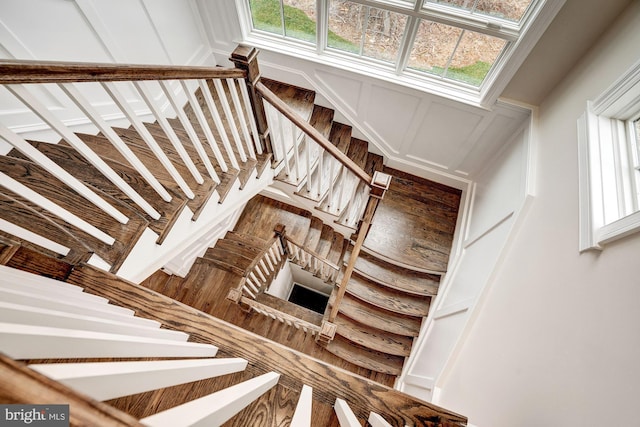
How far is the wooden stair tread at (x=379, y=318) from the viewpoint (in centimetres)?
289

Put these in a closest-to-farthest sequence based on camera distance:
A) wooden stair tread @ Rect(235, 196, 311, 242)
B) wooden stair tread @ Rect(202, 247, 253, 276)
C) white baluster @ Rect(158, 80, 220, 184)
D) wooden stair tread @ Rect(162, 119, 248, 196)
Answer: white baluster @ Rect(158, 80, 220, 184)
wooden stair tread @ Rect(162, 119, 248, 196)
wooden stair tread @ Rect(202, 247, 253, 276)
wooden stair tread @ Rect(235, 196, 311, 242)

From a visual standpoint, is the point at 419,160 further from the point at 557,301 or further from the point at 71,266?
Answer: the point at 71,266

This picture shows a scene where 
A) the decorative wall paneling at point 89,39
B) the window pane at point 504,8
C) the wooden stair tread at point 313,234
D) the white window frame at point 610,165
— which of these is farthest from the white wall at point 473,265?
the decorative wall paneling at point 89,39

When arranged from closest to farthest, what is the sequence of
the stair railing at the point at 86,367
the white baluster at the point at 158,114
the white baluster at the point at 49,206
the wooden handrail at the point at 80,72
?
the stair railing at the point at 86,367 → the wooden handrail at the point at 80,72 → the white baluster at the point at 49,206 → the white baluster at the point at 158,114

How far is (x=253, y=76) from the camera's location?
1688mm

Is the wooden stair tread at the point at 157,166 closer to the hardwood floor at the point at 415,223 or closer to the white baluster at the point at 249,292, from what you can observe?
the white baluster at the point at 249,292

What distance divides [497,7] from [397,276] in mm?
2488

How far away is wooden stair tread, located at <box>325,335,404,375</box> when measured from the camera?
9.32 ft

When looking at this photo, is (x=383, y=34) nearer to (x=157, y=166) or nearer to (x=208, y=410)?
(x=157, y=166)

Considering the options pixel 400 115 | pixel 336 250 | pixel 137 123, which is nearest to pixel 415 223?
pixel 336 250

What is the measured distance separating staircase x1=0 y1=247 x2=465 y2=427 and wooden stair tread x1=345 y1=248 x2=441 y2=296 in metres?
1.88

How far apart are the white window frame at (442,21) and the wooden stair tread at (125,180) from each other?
2173 mm

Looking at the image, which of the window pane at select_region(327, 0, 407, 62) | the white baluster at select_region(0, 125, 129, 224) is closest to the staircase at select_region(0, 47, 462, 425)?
the white baluster at select_region(0, 125, 129, 224)

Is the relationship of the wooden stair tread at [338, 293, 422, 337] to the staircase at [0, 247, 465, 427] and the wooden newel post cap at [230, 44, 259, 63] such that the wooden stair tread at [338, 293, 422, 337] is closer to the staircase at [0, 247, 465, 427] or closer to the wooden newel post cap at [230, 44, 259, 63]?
the staircase at [0, 247, 465, 427]
